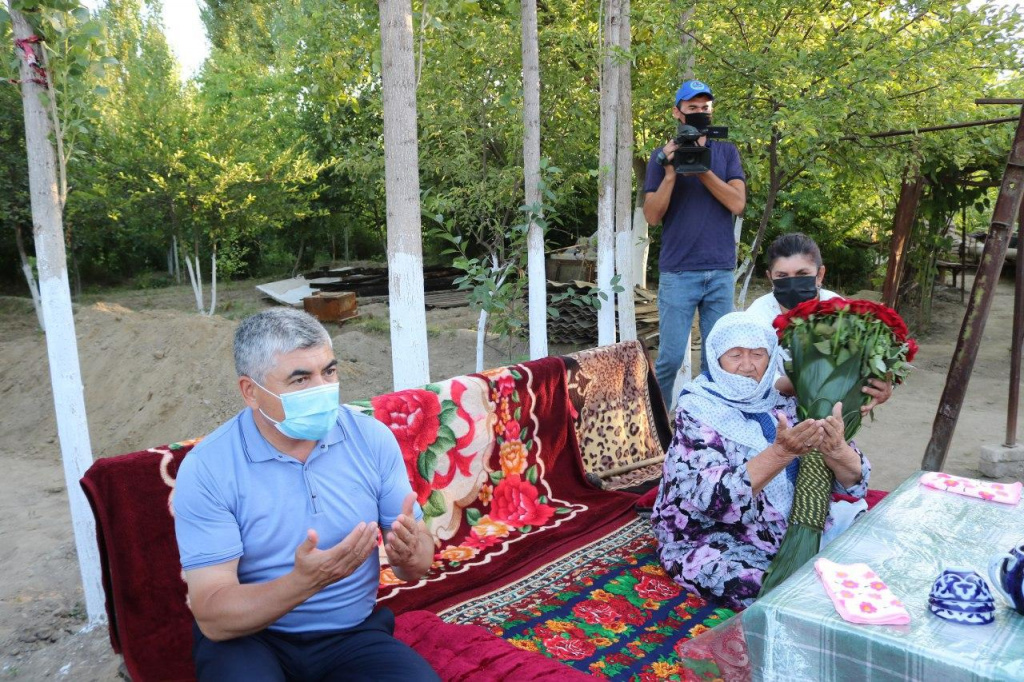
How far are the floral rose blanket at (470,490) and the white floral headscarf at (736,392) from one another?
40.5 inches

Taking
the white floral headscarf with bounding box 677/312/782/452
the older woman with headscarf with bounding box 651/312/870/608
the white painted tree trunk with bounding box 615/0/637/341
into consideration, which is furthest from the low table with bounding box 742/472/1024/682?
the white painted tree trunk with bounding box 615/0/637/341

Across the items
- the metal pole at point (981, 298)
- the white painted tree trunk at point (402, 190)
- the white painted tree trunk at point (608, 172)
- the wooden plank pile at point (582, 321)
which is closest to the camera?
the white painted tree trunk at point (402, 190)

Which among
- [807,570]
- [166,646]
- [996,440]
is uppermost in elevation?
[807,570]

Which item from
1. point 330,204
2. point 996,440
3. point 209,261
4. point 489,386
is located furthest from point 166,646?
point 209,261

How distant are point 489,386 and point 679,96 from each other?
2287mm

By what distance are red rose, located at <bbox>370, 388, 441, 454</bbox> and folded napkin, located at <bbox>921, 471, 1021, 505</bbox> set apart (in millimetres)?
2002

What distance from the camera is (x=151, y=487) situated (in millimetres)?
2707

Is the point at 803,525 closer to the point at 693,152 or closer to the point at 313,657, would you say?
the point at 313,657

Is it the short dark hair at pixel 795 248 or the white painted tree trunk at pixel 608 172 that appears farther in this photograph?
A: the white painted tree trunk at pixel 608 172

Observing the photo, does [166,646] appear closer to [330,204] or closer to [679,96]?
[679,96]

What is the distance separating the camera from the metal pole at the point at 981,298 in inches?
188

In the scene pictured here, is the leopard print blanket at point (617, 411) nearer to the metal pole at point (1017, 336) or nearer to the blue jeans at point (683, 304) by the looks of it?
the blue jeans at point (683, 304)

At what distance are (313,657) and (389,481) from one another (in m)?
0.54

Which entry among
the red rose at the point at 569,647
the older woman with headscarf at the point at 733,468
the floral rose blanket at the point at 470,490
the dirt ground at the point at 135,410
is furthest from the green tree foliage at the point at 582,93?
the red rose at the point at 569,647
